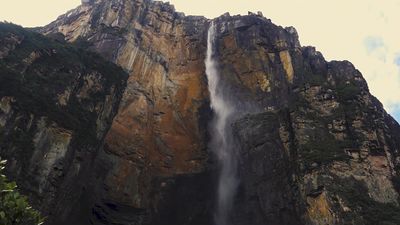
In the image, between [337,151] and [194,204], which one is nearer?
[337,151]

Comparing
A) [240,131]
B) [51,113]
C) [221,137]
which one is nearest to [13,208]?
[51,113]

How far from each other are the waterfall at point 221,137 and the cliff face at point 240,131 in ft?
3.12

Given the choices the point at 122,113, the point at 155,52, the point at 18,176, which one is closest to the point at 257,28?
the point at 155,52

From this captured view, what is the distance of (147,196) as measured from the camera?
45156 millimetres

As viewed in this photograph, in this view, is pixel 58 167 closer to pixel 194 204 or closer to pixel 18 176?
pixel 18 176

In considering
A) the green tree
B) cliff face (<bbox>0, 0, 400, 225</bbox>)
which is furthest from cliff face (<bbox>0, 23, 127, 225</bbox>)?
the green tree

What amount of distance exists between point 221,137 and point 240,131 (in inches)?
155

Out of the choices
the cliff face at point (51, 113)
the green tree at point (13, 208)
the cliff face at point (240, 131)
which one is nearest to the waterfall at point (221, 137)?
the cliff face at point (240, 131)

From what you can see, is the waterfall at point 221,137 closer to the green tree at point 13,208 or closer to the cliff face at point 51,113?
the cliff face at point 51,113

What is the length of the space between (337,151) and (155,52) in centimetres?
2781

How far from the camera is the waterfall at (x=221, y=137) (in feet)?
151

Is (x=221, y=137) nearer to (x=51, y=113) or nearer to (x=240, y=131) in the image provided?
(x=240, y=131)

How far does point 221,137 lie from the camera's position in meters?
52.3

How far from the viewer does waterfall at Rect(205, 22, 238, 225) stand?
4591cm
